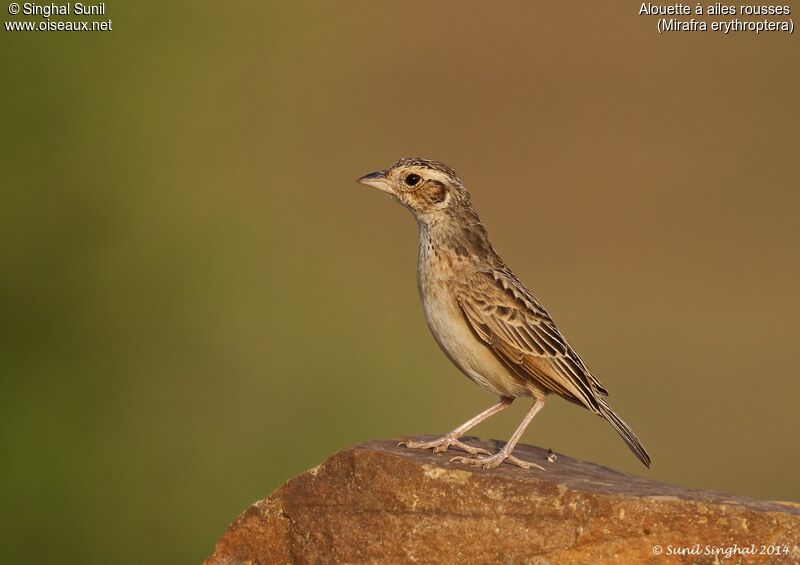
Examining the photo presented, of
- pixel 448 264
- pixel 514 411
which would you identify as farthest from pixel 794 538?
pixel 514 411

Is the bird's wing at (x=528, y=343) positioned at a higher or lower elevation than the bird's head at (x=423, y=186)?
lower

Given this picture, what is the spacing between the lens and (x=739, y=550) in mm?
7551

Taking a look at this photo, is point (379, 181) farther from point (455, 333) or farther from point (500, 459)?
point (500, 459)

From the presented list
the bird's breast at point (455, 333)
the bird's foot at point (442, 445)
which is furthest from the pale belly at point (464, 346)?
the bird's foot at point (442, 445)

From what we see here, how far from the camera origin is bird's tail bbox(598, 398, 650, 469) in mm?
8938

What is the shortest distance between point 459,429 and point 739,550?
7.86ft

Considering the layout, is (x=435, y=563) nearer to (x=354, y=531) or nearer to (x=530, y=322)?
(x=354, y=531)

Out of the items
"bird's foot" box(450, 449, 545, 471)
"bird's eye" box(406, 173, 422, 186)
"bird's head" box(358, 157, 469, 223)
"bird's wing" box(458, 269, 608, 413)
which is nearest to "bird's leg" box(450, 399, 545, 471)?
"bird's foot" box(450, 449, 545, 471)

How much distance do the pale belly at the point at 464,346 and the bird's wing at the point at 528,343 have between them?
74 millimetres

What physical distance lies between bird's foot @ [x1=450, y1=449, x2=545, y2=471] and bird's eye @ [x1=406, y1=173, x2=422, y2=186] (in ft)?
7.34

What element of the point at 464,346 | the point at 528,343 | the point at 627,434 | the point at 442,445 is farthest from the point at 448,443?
the point at 627,434

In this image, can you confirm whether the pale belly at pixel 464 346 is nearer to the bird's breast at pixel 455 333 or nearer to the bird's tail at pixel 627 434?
the bird's breast at pixel 455 333

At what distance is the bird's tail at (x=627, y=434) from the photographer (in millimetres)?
8938

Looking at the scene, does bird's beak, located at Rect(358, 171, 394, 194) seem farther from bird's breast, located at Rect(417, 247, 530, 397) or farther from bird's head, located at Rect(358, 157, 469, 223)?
bird's breast, located at Rect(417, 247, 530, 397)
